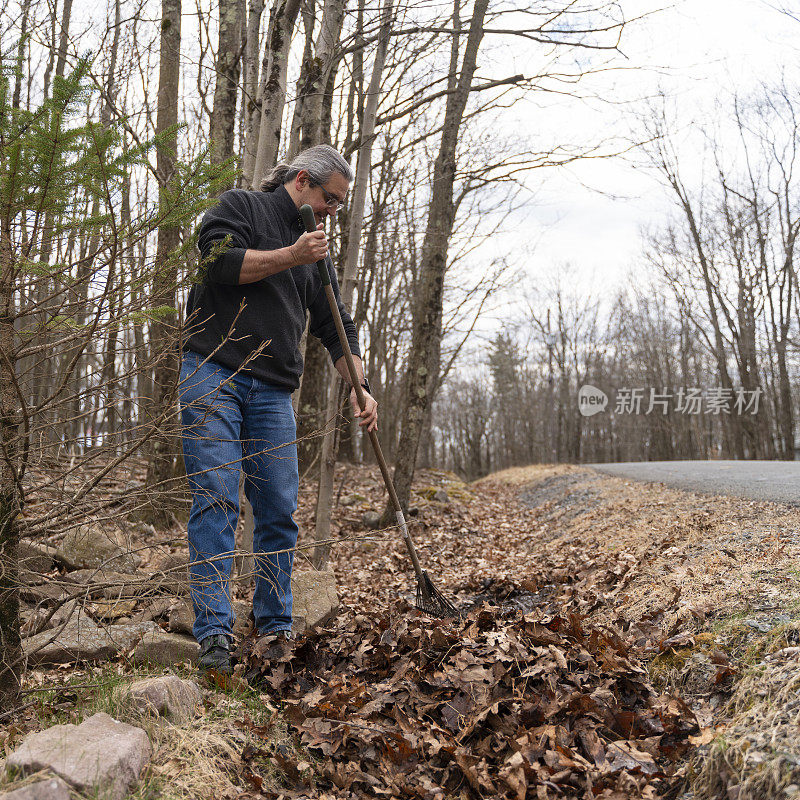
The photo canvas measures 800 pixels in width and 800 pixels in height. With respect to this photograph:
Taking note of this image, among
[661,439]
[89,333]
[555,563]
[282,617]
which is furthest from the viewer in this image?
[661,439]

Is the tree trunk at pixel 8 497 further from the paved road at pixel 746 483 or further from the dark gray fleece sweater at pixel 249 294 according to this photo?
the paved road at pixel 746 483

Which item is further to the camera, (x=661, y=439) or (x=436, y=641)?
(x=661, y=439)

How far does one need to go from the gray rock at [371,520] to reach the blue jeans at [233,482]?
17.0 feet

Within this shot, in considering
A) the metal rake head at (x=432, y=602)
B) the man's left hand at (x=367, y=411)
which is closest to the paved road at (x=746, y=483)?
the metal rake head at (x=432, y=602)

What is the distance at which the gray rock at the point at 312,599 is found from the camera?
11.5ft

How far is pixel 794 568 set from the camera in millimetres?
3086

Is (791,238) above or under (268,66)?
above

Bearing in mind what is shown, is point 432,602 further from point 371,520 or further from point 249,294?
point 371,520

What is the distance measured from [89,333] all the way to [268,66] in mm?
3636

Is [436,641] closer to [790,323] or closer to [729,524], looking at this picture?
[729,524]

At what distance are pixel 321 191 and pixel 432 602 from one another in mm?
2348

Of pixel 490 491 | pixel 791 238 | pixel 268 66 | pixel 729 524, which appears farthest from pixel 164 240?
pixel 791 238

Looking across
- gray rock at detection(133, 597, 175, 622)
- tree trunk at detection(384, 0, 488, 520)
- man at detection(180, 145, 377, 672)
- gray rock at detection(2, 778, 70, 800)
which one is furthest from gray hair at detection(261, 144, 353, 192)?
tree trunk at detection(384, 0, 488, 520)

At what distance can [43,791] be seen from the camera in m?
1.57
